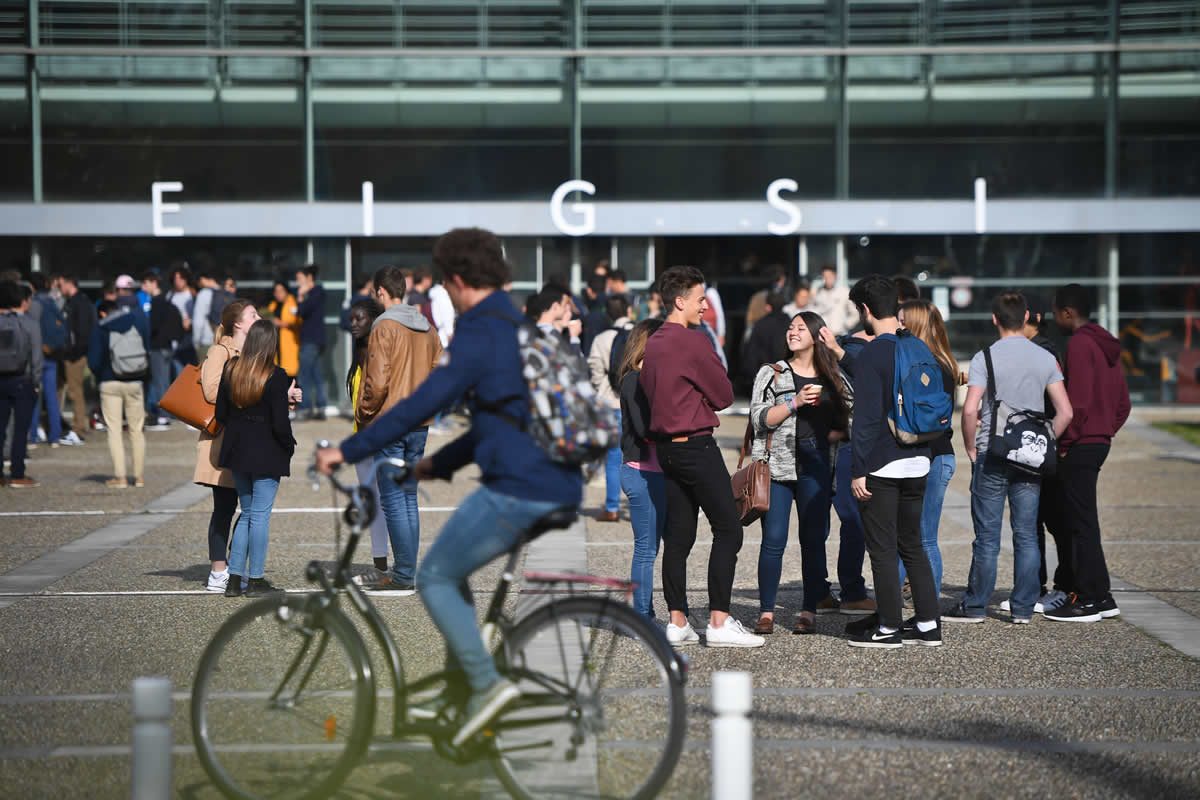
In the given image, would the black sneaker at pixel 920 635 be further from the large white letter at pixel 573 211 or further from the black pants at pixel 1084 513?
the large white letter at pixel 573 211

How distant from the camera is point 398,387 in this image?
851cm

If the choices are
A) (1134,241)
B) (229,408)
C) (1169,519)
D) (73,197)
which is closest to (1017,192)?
(1134,241)

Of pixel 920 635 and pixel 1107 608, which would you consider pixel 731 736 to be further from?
pixel 1107 608

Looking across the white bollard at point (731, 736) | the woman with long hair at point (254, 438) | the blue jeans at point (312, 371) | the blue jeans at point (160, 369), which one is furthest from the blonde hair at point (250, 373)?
the blue jeans at point (312, 371)

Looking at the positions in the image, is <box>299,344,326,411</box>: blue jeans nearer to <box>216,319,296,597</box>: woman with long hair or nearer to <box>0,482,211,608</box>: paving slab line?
<box>0,482,211,608</box>: paving slab line

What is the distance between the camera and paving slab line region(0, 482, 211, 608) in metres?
8.84

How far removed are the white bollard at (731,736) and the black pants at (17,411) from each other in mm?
11145

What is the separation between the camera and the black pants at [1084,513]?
7859 millimetres

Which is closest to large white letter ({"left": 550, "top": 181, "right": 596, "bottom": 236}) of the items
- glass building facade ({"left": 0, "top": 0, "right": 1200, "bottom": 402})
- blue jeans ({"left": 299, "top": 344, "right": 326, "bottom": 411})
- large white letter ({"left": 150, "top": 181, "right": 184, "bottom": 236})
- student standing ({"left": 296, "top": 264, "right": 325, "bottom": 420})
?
glass building facade ({"left": 0, "top": 0, "right": 1200, "bottom": 402})

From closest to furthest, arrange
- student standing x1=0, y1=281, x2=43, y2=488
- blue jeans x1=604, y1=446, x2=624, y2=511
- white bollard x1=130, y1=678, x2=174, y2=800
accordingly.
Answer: white bollard x1=130, y1=678, x2=174, y2=800, blue jeans x1=604, y1=446, x2=624, y2=511, student standing x1=0, y1=281, x2=43, y2=488

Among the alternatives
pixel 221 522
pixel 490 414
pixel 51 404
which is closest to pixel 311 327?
pixel 51 404

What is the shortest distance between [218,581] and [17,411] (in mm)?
5982

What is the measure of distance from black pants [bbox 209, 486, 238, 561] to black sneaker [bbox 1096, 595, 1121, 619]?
198 inches

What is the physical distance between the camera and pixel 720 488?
695 centimetres
